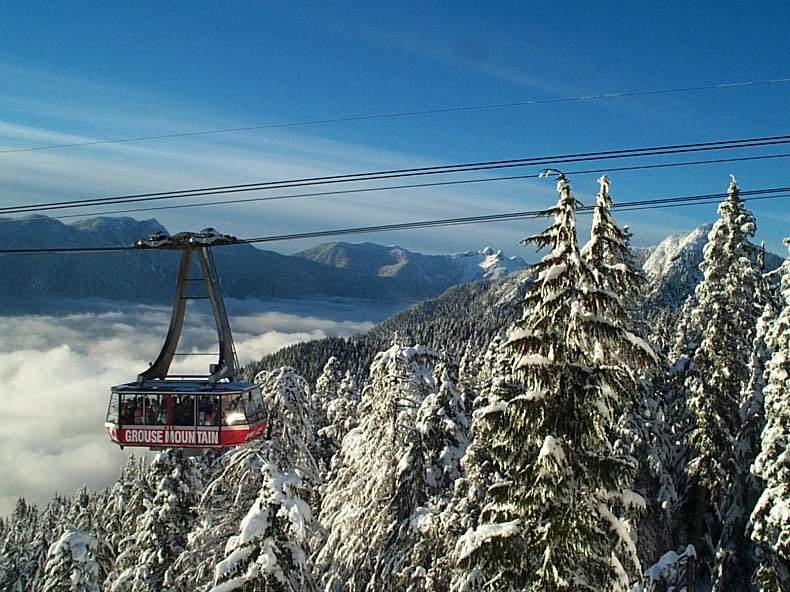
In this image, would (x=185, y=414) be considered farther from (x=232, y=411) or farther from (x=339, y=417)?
(x=339, y=417)

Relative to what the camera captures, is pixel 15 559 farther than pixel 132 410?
Yes

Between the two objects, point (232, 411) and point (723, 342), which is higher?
point (723, 342)

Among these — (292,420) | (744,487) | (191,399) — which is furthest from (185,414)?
(744,487)

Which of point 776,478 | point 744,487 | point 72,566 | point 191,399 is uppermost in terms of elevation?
point 191,399

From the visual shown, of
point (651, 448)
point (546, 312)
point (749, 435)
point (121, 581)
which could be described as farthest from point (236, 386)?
point (749, 435)

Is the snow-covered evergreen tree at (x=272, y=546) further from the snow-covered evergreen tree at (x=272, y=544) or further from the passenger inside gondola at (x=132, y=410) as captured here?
the passenger inside gondola at (x=132, y=410)

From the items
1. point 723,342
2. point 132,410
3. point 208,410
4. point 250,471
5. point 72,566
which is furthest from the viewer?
point 72,566

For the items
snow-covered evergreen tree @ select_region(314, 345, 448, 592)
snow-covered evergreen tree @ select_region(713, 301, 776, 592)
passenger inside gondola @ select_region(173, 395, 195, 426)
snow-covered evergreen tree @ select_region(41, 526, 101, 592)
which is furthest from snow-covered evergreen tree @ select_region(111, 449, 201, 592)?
snow-covered evergreen tree @ select_region(713, 301, 776, 592)

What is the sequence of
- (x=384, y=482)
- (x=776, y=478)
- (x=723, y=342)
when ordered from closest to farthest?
(x=384, y=482) < (x=776, y=478) < (x=723, y=342)

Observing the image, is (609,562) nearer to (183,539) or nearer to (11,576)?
(183,539)
